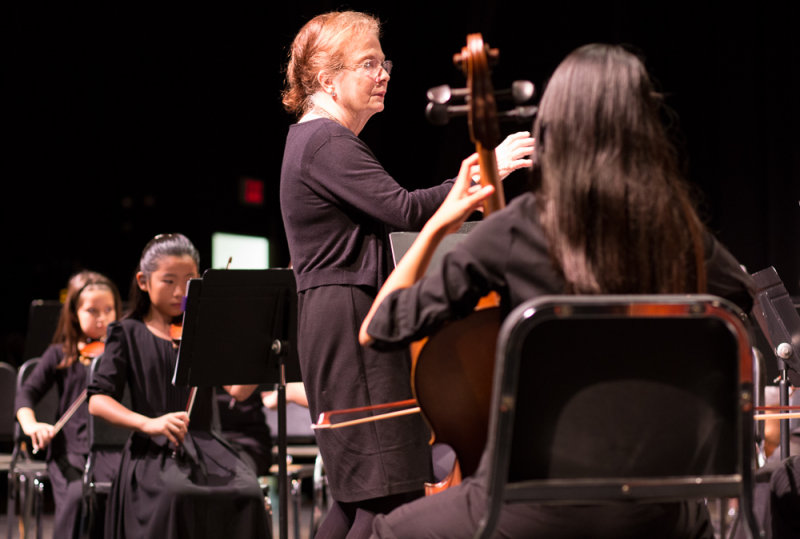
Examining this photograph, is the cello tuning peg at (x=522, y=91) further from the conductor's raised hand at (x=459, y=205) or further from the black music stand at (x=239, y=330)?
the black music stand at (x=239, y=330)

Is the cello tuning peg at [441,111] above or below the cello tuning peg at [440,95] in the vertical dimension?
below

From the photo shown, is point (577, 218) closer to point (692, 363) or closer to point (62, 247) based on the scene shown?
point (692, 363)

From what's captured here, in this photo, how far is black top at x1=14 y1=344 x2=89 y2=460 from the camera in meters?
3.99

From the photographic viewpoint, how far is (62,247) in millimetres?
8359

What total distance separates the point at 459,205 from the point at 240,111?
21.0ft

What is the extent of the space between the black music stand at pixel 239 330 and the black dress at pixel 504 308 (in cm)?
124

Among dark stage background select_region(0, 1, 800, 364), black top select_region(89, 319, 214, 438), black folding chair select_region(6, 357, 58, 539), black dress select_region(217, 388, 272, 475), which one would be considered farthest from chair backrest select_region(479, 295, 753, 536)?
dark stage background select_region(0, 1, 800, 364)

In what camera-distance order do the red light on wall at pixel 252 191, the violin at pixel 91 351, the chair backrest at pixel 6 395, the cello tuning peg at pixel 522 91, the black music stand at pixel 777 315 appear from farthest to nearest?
the red light on wall at pixel 252 191, the chair backrest at pixel 6 395, the violin at pixel 91 351, the black music stand at pixel 777 315, the cello tuning peg at pixel 522 91

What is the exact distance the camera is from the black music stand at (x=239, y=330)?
8.42 ft

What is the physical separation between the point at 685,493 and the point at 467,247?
1.46 feet

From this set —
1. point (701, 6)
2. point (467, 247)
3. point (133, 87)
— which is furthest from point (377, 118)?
point (467, 247)

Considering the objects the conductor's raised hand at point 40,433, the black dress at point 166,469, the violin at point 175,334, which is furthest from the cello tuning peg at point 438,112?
the conductor's raised hand at point 40,433

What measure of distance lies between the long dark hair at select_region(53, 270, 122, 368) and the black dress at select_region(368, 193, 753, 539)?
3103mm

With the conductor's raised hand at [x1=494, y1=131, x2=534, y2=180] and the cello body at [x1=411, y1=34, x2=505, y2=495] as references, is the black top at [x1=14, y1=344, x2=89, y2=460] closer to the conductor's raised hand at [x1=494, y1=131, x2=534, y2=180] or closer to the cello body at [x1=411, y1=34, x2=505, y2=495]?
the conductor's raised hand at [x1=494, y1=131, x2=534, y2=180]
